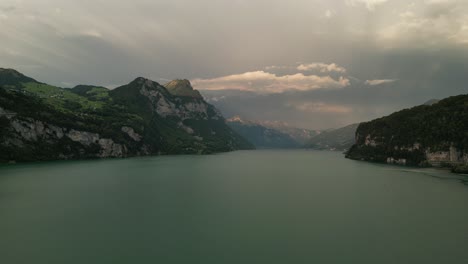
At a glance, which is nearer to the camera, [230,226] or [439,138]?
[230,226]

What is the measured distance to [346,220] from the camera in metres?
50.1

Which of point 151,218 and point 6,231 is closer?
point 6,231

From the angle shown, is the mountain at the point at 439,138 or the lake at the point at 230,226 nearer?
the lake at the point at 230,226

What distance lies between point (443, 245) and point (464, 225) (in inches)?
506

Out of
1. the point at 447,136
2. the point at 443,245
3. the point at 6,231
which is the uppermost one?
the point at 447,136

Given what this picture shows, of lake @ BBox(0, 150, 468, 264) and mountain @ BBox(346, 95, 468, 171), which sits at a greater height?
mountain @ BBox(346, 95, 468, 171)

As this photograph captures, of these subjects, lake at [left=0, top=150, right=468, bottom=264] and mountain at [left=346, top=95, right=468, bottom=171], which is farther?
mountain at [left=346, top=95, right=468, bottom=171]

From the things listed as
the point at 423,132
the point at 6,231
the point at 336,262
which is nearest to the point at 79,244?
the point at 6,231

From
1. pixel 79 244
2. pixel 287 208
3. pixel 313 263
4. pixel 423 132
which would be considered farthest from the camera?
pixel 423 132

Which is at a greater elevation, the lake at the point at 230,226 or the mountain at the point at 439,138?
the mountain at the point at 439,138

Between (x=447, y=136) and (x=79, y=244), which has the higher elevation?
(x=447, y=136)

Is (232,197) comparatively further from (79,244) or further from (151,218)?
(79,244)

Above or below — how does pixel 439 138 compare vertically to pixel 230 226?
above

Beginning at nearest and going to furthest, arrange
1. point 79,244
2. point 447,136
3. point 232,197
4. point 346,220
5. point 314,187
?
point 79,244 → point 346,220 → point 232,197 → point 314,187 → point 447,136
